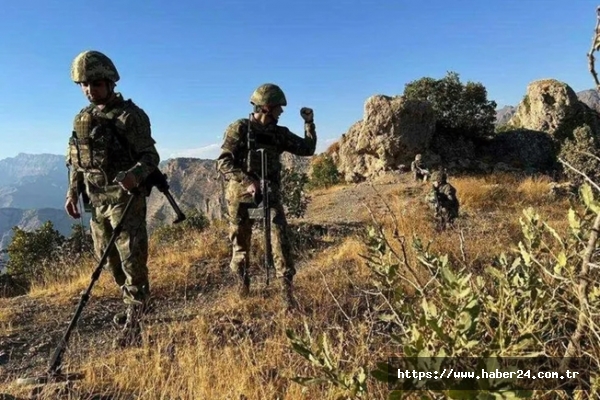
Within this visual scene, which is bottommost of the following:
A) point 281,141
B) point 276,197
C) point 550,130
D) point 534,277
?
point 534,277

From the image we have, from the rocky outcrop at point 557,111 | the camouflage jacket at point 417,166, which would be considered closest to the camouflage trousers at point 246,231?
the camouflage jacket at point 417,166

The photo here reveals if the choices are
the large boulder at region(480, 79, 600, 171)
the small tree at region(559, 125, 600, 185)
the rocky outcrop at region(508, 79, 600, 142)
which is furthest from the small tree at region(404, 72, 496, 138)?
the small tree at region(559, 125, 600, 185)

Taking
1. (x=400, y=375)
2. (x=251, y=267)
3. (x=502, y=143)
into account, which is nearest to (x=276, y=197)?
(x=251, y=267)

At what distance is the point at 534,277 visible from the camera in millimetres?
1747

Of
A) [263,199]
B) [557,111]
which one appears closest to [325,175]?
[557,111]

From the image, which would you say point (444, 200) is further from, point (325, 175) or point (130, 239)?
point (325, 175)

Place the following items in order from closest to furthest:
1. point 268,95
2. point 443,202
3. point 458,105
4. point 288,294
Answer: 1. point 288,294
2. point 268,95
3. point 443,202
4. point 458,105

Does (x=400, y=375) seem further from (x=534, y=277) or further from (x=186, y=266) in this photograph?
(x=186, y=266)

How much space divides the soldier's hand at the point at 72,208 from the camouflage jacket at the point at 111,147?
328mm

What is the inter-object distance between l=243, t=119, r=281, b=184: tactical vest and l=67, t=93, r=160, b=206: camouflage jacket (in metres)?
1.00

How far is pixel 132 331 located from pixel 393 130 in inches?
552

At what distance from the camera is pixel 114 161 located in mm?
3648

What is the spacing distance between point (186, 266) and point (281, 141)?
8.20 feet

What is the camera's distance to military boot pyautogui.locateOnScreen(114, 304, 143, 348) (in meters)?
3.51
